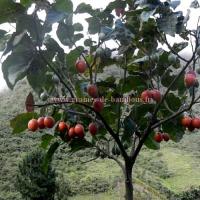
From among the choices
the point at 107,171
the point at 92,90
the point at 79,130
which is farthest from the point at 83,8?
the point at 107,171

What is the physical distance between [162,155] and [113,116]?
1789cm

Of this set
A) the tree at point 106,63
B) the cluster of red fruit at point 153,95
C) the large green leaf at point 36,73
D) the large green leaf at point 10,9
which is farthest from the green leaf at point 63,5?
the cluster of red fruit at point 153,95

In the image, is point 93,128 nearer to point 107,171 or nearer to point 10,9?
point 10,9

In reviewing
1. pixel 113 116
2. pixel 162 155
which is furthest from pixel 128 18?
pixel 162 155

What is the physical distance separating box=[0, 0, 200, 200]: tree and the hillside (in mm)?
9992

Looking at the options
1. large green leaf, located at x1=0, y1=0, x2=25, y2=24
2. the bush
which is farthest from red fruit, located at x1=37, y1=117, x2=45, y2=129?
the bush

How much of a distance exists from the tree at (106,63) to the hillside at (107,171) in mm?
9992

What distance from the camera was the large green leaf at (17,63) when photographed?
174cm

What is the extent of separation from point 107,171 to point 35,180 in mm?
5162

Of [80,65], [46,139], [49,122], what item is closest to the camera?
[80,65]

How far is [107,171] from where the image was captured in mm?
16281

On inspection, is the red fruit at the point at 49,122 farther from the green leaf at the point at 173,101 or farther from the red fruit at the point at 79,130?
the green leaf at the point at 173,101

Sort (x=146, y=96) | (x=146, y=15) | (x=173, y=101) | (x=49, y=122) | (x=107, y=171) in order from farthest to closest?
(x=107, y=171) → (x=173, y=101) → (x=49, y=122) → (x=146, y=96) → (x=146, y=15)

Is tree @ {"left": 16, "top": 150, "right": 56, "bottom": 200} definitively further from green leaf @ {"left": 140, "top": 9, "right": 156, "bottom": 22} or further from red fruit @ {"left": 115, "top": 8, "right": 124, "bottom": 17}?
green leaf @ {"left": 140, "top": 9, "right": 156, "bottom": 22}
